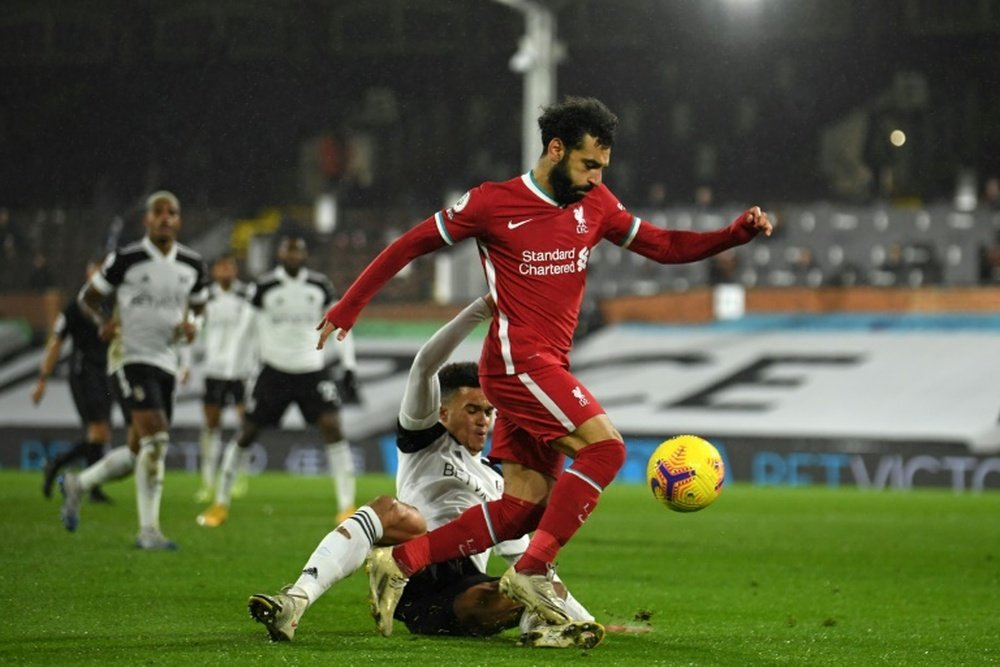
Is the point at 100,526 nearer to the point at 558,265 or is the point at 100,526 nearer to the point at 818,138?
the point at 558,265

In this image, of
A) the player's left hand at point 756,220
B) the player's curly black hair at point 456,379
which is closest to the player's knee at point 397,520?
the player's curly black hair at point 456,379

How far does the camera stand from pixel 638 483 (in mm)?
21141

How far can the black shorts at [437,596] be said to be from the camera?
624cm

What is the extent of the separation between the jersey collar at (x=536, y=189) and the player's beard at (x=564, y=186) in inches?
1.0

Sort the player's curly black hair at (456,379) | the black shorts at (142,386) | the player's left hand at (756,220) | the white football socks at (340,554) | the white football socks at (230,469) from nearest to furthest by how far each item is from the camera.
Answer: the white football socks at (340,554), the player's left hand at (756,220), the player's curly black hair at (456,379), the black shorts at (142,386), the white football socks at (230,469)

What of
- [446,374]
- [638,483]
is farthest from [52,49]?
[446,374]

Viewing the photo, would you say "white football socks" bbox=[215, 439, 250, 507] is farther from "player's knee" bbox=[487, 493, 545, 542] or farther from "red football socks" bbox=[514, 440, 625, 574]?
"red football socks" bbox=[514, 440, 625, 574]

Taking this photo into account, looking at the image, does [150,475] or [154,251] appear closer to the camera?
[150,475]

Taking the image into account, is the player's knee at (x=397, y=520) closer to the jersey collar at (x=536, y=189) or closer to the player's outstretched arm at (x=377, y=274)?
the player's outstretched arm at (x=377, y=274)

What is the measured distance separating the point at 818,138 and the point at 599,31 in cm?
582

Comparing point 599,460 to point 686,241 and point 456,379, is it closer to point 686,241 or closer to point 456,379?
point 456,379

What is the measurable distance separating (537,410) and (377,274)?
32.0 inches

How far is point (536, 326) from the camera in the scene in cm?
613

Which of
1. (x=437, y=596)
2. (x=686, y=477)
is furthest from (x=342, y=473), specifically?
(x=686, y=477)
